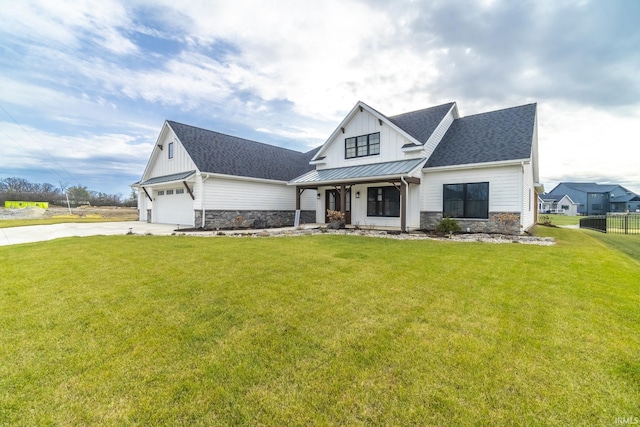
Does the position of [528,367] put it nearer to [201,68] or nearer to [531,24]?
[531,24]

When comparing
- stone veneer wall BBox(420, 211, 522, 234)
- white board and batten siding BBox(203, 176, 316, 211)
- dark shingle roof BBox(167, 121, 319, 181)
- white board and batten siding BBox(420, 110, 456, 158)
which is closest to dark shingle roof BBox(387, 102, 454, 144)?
white board and batten siding BBox(420, 110, 456, 158)

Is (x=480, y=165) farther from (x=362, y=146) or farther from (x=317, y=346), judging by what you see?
(x=317, y=346)

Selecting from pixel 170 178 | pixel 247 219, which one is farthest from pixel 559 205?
pixel 170 178

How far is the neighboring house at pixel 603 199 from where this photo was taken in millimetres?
56719

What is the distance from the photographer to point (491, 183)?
12.1m

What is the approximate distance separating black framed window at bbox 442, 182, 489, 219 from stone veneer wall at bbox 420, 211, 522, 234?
0.79ft

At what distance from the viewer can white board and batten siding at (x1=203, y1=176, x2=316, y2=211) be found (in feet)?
51.6

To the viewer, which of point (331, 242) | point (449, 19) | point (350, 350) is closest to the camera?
point (350, 350)

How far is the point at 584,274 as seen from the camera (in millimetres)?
5512

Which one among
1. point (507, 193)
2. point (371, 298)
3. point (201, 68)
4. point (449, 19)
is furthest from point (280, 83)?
point (371, 298)

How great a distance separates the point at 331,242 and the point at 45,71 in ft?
65.3

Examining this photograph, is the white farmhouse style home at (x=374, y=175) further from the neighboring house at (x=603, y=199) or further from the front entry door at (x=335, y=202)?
the neighboring house at (x=603, y=199)

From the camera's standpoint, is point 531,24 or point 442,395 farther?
point 531,24

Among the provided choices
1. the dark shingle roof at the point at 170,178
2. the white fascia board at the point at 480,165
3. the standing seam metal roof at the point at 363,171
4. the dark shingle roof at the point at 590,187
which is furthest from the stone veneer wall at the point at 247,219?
the dark shingle roof at the point at 590,187
